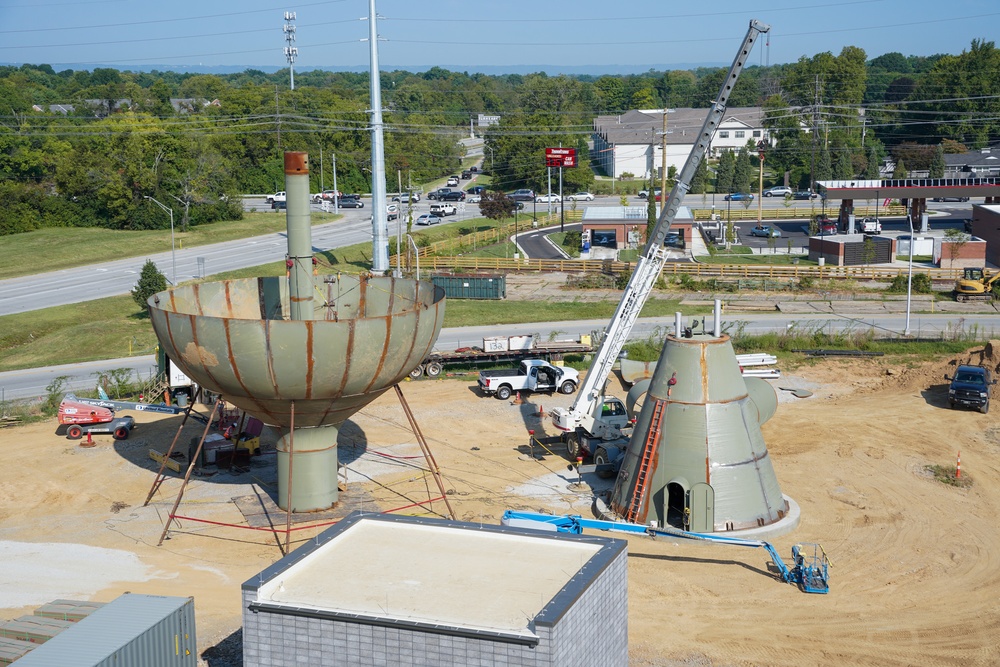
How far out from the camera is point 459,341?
54375 mm

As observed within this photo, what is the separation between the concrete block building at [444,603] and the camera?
16703 mm

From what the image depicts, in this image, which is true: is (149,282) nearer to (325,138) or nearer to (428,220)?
(428,220)

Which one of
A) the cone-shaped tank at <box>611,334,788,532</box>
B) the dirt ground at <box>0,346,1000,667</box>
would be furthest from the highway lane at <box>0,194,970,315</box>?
the cone-shaped tank at <box>611,334,788,532</box>

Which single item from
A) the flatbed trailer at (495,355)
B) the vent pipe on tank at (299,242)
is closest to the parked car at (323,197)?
the flatbed trailer at (495,355)

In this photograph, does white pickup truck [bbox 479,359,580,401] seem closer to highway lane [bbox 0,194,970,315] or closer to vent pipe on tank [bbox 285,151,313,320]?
vent pipe on tank [bbox 285,151,313,320]

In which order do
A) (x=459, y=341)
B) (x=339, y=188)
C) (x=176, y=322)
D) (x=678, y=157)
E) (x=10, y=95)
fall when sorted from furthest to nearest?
(x=10, y=95) → (x=678, y=157) → (x=339, y=188) → (x=459, y=341) → (x=176, y=322)

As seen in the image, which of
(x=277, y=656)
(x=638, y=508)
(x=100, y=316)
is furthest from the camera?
(x=100, y=316)

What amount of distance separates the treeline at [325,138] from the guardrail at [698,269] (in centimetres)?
2247

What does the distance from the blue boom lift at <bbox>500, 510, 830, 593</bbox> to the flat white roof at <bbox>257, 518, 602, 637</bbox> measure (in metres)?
4.39

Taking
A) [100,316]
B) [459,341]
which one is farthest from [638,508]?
[100,316]

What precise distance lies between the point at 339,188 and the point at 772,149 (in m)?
60.0

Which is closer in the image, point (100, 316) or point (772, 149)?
point (100, 316)

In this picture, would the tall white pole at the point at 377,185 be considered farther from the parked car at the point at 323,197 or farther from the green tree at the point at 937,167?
the green tree at the point at 937,167

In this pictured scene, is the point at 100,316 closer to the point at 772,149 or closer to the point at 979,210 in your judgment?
the point at 979,210
